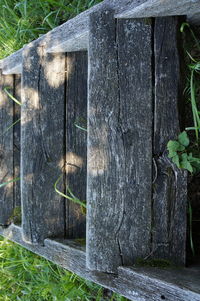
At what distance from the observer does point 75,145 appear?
8.21ft

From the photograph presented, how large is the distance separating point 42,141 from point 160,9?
1180 mm

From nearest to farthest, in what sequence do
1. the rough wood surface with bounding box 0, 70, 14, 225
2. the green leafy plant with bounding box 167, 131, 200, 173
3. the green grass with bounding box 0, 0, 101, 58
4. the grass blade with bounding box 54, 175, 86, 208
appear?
the green leafy plant with bounding box 167, 131, 200, 173 → the grass blade with bounding box 54, 175, 86, 208 → the green grass with bounding box 0, 0, 101, 58 → the rough wood surface with bounding box 0, 70, 14, 225

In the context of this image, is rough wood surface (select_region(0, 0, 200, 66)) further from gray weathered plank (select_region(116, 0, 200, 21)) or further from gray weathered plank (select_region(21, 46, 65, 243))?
gray weathered plank (select_region(21, 46, 65, 243))

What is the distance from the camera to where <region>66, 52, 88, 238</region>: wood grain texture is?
8.10 ft

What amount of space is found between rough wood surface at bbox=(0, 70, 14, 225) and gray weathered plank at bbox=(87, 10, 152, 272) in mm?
1427

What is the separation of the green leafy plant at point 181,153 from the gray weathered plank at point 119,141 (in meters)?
0.13

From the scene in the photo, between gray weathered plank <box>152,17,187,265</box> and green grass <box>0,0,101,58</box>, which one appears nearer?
gray weathered plank <box>152,17,187,265</box>

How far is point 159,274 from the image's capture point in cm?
170

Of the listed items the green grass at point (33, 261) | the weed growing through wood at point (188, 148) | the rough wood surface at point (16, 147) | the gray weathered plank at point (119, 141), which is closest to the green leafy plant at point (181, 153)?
the weed growing through wood at point (188, 148)

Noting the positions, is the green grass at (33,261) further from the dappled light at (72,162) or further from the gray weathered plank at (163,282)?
the gray weathered plank at (163,282)

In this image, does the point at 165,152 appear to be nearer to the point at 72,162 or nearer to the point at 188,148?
the point at 188,148

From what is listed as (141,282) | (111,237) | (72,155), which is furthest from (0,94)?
(141,282)

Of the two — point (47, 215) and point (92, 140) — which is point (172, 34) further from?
point (47, 215)

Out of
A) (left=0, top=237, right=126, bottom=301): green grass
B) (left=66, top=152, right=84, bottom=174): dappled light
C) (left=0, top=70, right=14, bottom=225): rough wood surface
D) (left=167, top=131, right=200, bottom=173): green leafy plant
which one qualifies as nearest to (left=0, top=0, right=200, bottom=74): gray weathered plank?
(left=0, top=70, right=14, bottom=225): rough wood surface
